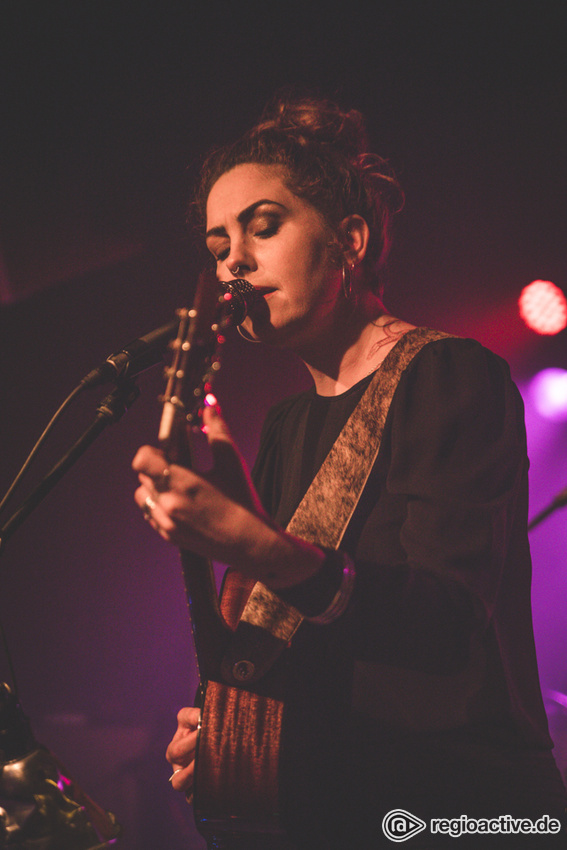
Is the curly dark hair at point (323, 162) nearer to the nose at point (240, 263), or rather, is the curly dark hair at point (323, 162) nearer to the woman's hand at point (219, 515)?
the nose at point (240, 263)

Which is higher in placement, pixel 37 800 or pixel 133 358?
pixel 133 358

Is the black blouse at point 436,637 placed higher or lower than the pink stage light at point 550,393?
lower

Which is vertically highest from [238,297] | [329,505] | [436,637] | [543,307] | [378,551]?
[543,307]

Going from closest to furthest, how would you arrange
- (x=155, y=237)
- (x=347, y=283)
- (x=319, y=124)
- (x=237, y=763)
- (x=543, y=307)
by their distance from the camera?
(x=237, y=763)
(x=347, y=283)
(x=319, y=124)
(x=155, y=237)
(x=543, y=307)

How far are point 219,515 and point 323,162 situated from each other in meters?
1.43

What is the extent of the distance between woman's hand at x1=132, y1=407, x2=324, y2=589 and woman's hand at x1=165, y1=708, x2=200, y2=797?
2.41 feet

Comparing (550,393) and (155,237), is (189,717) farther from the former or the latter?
(550,393)

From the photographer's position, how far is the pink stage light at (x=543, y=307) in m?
3.66

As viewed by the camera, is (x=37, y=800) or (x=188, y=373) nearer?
(x=188, y=373)

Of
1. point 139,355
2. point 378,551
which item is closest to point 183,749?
point 378,551

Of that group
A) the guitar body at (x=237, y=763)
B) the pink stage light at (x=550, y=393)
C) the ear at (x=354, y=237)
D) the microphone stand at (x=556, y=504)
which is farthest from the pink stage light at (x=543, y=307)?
the guitar body at (x=237, y=763)

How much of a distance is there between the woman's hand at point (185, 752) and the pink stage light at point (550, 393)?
3.31 meters

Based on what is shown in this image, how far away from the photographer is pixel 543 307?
12.2 feet

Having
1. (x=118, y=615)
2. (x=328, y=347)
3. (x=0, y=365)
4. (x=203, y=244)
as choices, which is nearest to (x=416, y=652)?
(x=328, y=347)
